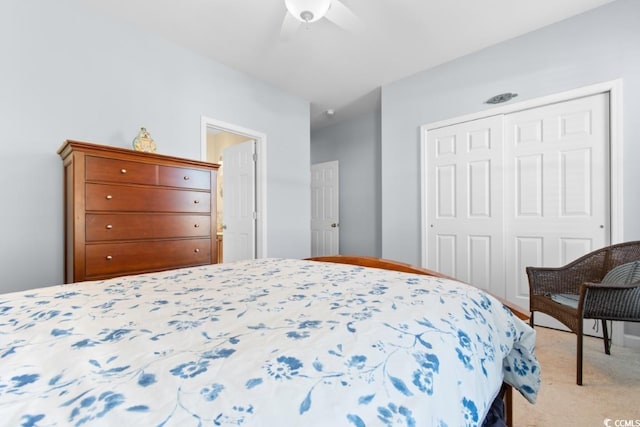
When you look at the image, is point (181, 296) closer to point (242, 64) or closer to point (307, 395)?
point (307, 395)

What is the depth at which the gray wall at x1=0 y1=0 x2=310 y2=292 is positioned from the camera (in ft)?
6.14

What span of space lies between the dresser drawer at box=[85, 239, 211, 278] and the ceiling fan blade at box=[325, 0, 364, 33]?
2.01 meters

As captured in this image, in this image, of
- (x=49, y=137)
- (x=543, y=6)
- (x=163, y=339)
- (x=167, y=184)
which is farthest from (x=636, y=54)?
(x=49, y=137)

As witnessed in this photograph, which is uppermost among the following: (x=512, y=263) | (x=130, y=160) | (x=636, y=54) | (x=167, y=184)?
(x=636, y=54)

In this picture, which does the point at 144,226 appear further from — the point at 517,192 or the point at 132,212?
the point at 517,192

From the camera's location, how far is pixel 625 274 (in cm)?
182

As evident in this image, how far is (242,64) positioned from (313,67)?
77 centimetres

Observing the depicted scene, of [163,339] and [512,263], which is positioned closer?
[163,339]

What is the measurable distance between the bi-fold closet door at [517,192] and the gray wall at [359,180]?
1247 millimetres

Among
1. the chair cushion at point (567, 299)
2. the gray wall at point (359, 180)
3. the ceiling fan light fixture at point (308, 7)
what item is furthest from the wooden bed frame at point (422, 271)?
the gray wall at point (359, 180)

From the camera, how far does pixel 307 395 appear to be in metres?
0.42

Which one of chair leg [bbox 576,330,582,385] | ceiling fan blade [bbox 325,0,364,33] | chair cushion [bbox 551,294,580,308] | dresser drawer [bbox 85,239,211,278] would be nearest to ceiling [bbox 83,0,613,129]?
ceiling fan blade [bbox 325,0,364,33]

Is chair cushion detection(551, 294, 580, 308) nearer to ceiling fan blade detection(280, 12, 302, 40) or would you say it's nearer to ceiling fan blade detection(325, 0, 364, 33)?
ceiling fan blade detection(325, 0, 364, 33)

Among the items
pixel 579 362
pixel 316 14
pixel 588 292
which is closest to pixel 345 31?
pixel 316 14
